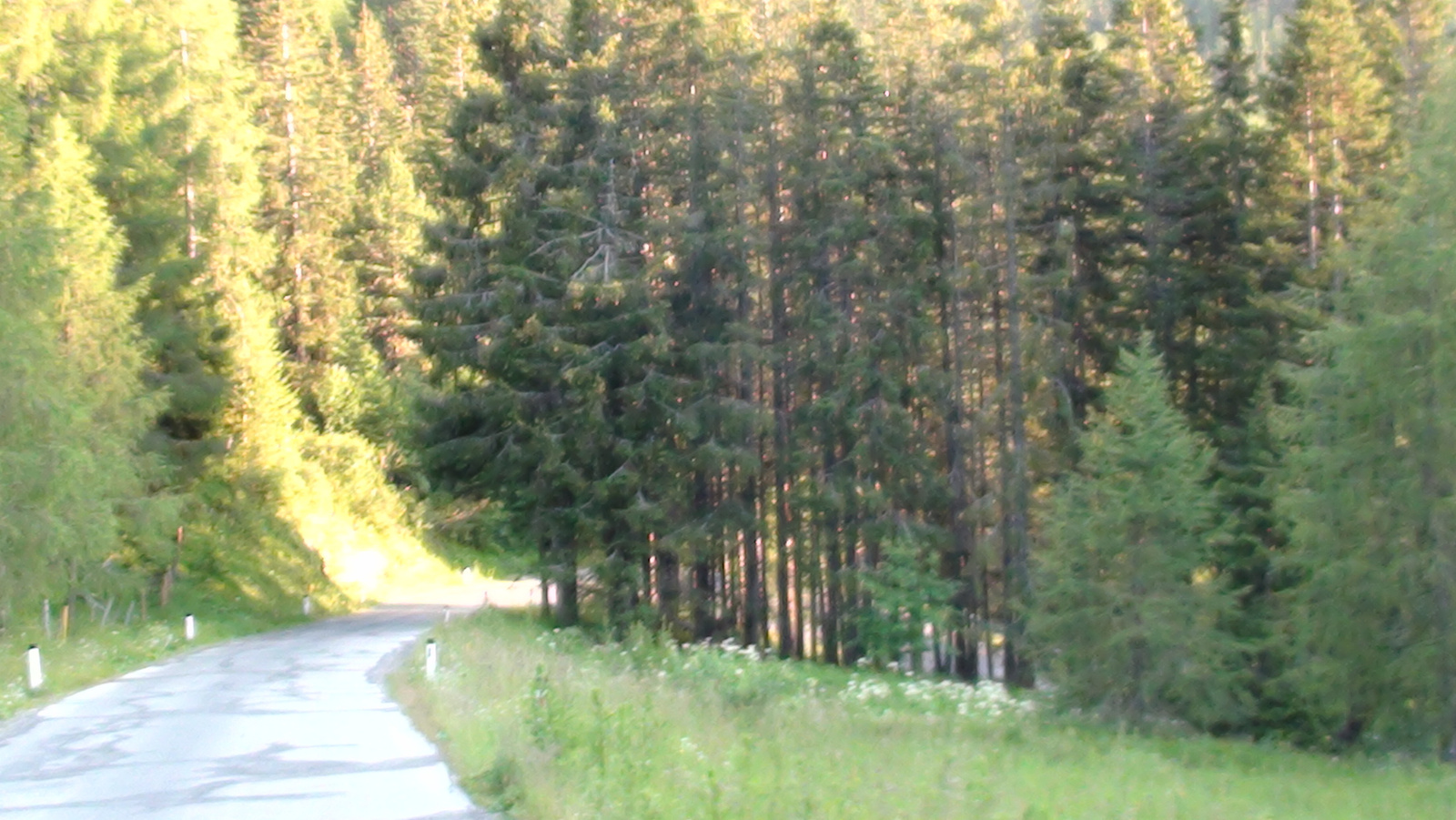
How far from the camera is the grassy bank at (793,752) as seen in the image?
9547 millimetres

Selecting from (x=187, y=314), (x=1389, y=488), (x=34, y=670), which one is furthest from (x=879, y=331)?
(x=34, y=670)

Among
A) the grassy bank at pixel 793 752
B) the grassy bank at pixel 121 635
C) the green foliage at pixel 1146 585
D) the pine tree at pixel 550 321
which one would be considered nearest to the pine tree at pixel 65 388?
the grassy bank at pixel 121 635

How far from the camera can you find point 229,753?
40.6 ft

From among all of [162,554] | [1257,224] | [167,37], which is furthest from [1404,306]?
[167,37]

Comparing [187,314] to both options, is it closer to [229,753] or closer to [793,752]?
[229,753]

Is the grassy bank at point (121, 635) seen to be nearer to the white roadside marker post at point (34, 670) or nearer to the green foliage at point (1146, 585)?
the white roadside marker post at point (34, 670)

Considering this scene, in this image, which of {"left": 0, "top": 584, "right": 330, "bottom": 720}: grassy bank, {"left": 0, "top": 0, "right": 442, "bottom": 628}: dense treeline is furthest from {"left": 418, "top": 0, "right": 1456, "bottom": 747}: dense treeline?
{"left": 0, "top": 0, "right": 442, "bottom": 628}: dense treeline

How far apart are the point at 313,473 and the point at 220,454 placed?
7148mm

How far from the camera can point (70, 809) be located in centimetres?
995

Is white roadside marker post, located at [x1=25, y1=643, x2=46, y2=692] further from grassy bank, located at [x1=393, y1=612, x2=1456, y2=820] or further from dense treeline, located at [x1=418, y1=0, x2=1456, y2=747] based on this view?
dense treeline, located at [x1=418, y1=0, x2=1456, y2=747]

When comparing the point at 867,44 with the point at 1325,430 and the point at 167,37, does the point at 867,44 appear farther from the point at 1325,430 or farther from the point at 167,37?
the point at 167,37

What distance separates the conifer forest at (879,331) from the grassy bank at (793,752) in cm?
290

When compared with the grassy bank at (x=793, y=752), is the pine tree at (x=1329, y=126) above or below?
above

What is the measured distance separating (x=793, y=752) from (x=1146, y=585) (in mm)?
15206
